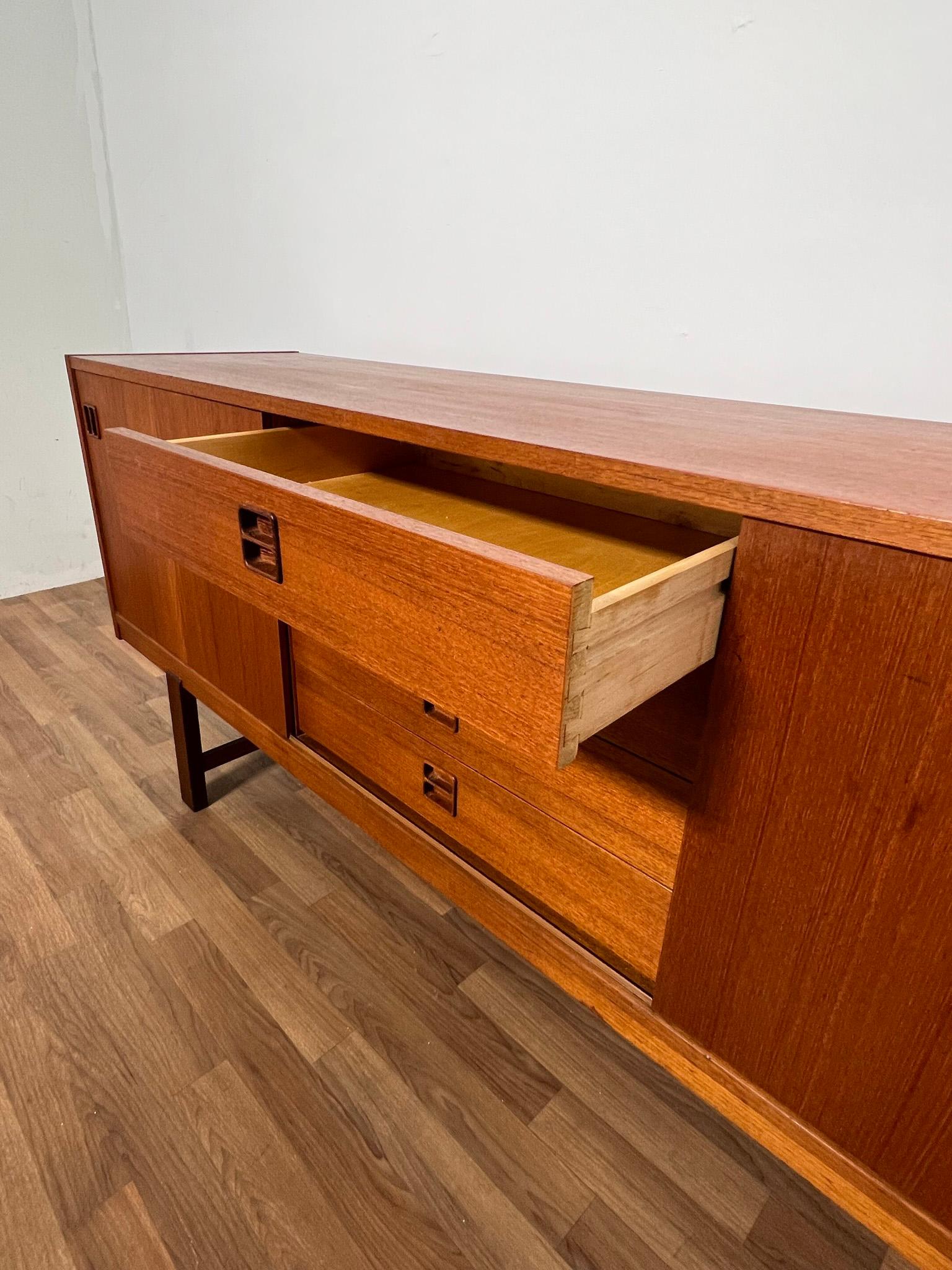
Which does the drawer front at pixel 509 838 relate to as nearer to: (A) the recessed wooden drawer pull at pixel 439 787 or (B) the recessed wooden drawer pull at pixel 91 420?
(A) the recessed wooden drawer pull at pixel 439 787

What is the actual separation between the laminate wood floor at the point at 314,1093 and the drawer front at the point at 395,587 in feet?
2.00

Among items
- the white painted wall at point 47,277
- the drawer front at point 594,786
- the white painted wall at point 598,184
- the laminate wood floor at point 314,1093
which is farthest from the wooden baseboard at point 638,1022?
the white painted wall at point 47,277

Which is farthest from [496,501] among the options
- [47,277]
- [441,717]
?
[47,277]

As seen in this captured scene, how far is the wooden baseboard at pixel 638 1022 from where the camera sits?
1.64 ft

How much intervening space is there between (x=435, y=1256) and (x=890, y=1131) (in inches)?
19.0

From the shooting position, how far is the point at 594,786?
629mm

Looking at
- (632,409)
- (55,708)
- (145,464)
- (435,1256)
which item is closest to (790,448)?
(632,409)

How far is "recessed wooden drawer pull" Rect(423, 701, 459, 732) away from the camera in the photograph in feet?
2.41

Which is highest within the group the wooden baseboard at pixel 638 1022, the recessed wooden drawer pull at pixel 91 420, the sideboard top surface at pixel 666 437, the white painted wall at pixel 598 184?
the white painted wall at pixel 598 184

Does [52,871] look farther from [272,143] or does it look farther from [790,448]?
[272,143]

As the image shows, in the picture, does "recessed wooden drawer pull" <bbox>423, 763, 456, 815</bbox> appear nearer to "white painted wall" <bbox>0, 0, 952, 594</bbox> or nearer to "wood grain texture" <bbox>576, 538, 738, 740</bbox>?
"wood grain texture" <bbox>576, 538, 738, 740</bbox>

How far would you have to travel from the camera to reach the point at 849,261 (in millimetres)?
780

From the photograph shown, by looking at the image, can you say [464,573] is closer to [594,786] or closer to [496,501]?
[594,786]

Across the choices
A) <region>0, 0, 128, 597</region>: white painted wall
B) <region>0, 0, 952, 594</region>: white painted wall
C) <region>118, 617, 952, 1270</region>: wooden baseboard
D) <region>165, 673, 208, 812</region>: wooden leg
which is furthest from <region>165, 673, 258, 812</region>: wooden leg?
<region>0, 0, 128, 597</region>: white painted wall
